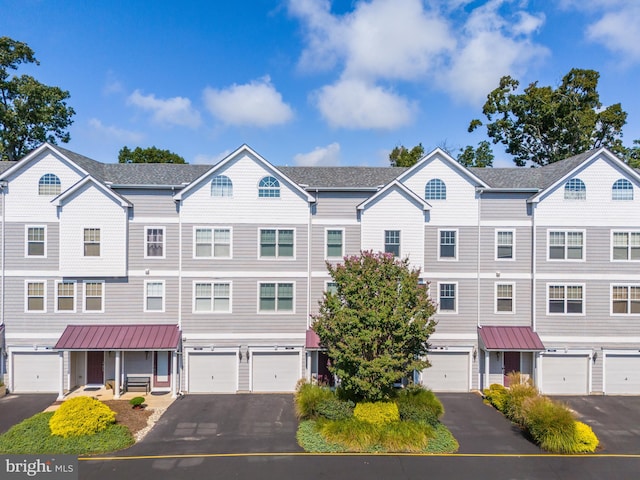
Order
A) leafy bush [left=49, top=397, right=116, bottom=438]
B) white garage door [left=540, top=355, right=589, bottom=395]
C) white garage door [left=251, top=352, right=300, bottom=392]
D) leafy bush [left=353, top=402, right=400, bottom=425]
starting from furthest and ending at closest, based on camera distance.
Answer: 1. white garage door [left=540, top=355, right=589, bottom=395]
2. white garage door [left=251, top=352, right=300, bottom=392]
3. leafy bush [left=353, top=402, right=400, bottom=425]
4. leafy bush [left=49, top=397, right=116, bottom=438]

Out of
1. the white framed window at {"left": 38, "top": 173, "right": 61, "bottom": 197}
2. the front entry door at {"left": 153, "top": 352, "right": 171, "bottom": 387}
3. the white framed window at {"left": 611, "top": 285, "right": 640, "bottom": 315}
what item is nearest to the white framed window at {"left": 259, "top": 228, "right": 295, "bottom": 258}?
the front entry door at {"left": 153, "top": 352, "right": 171, "bottom": 387}

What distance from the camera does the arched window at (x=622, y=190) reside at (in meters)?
21.1

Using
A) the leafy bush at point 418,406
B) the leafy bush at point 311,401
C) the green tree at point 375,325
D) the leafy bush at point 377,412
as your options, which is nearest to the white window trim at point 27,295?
the leafy bush at point 311,401

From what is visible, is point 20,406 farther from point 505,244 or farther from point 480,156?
point 480,156

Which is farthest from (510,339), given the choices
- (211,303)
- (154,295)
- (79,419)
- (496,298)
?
(79,419)

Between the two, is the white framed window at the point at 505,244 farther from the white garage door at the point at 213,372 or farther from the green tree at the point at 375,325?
the white garage door at the point at 213,372

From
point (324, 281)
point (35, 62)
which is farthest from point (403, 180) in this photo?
point (35, 62)

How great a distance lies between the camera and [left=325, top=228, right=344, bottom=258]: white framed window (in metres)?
21.3

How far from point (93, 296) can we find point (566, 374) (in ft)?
87.0

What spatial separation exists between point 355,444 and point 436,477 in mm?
3106

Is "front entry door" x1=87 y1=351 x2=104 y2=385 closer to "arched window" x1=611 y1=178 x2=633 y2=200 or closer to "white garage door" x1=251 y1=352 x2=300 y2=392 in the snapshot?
"white garage door" x1=251 y1=352 x2=300 y2=392

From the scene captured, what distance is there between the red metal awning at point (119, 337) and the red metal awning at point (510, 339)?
16.7m

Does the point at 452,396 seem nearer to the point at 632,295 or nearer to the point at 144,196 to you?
the point at 632,295

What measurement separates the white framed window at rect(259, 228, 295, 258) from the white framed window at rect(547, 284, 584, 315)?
48.4 ft
